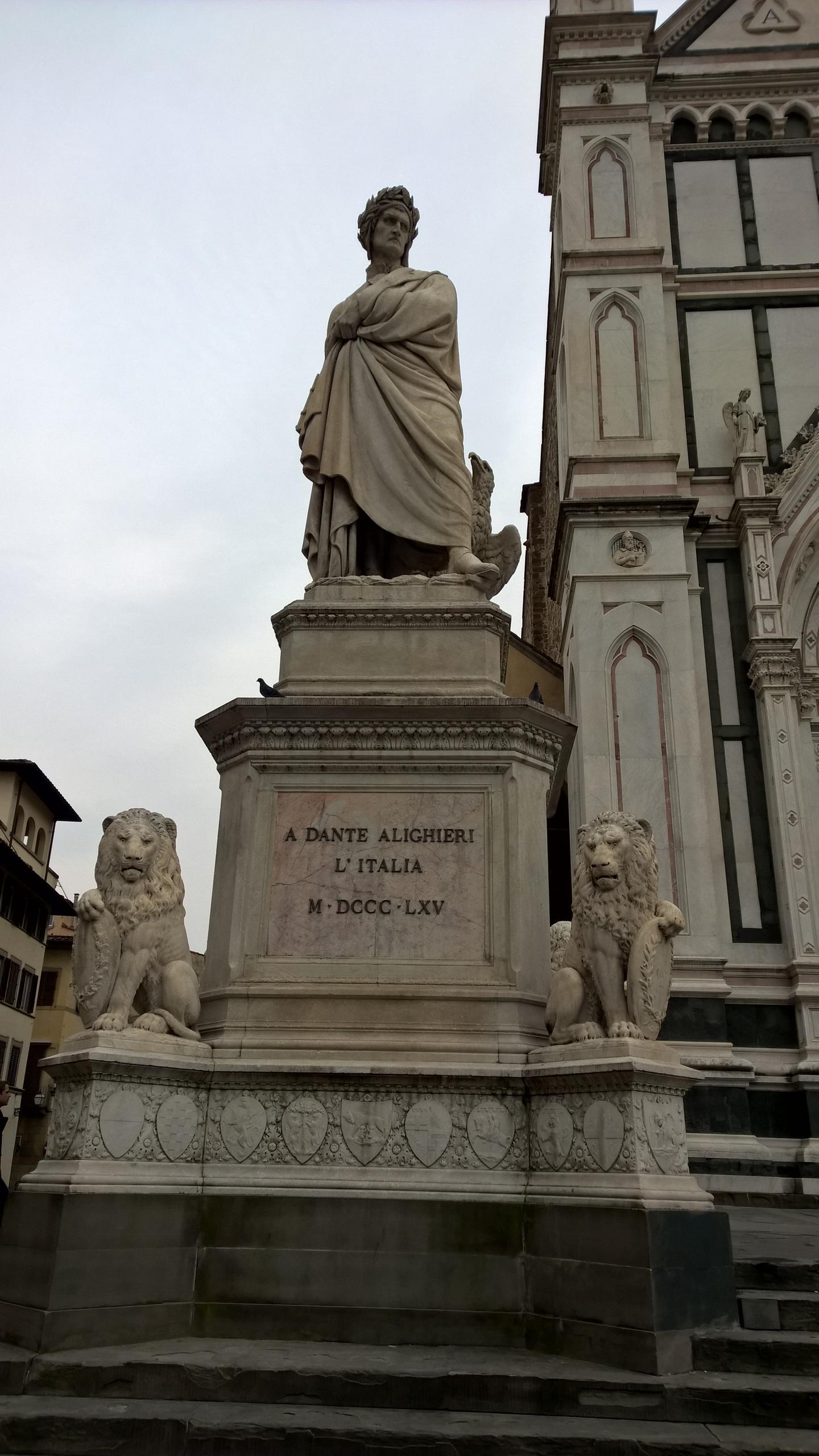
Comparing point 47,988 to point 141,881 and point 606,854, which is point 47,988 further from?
point 606,854

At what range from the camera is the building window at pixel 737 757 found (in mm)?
13586

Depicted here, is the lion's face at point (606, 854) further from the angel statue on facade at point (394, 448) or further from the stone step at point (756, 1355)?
the angel statue on facade at point (394, 448)

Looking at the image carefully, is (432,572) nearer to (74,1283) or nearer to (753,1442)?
(74,1283)

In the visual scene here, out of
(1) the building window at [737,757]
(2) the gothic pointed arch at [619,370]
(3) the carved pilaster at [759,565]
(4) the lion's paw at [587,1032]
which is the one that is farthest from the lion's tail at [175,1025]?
(2) the gothic pointed arch at [619,370]

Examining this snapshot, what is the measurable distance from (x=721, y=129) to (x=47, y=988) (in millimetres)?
39066

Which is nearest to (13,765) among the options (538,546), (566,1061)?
(538,546)

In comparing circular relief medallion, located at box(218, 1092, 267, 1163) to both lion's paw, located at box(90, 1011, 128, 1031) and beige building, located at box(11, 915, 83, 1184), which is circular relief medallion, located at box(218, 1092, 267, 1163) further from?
beige building, located at box(11, 915, 83, 1184)

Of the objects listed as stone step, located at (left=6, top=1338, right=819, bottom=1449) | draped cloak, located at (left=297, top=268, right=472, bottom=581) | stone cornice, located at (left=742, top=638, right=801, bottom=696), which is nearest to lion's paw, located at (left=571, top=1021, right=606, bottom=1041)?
stone step, located at (left=6, top=1338, right=819, bottom=1449)

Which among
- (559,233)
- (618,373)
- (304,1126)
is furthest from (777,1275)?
(559,233)

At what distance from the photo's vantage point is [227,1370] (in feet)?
15.9

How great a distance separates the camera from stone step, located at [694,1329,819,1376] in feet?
16.5

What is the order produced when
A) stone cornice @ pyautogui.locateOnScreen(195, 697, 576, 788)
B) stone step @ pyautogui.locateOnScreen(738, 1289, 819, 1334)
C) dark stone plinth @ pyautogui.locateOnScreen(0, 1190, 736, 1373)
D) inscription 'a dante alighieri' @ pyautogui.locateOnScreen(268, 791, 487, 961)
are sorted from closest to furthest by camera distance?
dark stone plinth @ pyautogui.locateOnScreen(0, 1190, 736, 1373) < stone step @ pyautogui.locateOnScreen(738, 1289, 819, 1334) < inscription 'a dante alighieri' @ pyautogui.locateOnScreen(268, 791, 487, 961) < stone cornice @ pyautogui.locateOnScreen(195, 697, 576, 788)

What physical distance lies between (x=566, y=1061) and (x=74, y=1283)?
8.57ft

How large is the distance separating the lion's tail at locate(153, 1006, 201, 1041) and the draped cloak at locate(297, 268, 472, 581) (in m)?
→ 3.53
